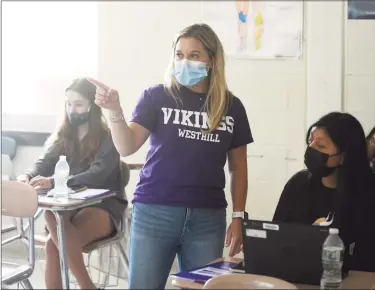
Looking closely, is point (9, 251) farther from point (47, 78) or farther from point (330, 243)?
point (330, 243)

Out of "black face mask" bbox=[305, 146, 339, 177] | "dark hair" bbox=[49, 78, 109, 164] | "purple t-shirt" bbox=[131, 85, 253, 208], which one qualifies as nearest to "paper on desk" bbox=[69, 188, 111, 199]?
"dark hair" bbox=[49, 78, 109, 164]

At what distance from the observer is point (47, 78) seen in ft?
14.3

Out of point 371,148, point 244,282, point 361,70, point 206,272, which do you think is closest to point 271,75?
point 361,70

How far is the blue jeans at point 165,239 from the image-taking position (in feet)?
7.72

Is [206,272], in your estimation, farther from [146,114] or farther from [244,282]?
[146,114]

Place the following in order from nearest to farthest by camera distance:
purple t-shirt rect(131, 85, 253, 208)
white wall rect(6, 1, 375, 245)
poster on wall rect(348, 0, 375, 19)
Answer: purple t-shirt rect(131, 85, 253, 208), poster on wall rect(348, 0, 375, 19), white wall rect(6, 1, 375, 245)

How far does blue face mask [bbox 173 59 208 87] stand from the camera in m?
2.40

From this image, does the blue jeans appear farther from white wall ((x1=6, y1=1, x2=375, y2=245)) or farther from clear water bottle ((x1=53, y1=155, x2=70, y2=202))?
white wall ((x1=6, y1=1, x2=375, y2=245))

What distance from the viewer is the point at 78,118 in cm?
363

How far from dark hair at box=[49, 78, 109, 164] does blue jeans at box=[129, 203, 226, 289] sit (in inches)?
52.4

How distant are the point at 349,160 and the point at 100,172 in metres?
1.59

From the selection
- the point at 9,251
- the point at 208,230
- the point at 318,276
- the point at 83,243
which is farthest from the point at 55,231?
the point at 318,276

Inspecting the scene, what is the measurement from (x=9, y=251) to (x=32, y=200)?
3.53 ft

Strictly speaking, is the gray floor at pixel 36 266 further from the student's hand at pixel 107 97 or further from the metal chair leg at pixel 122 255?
the student's hand at pixel 107 97
